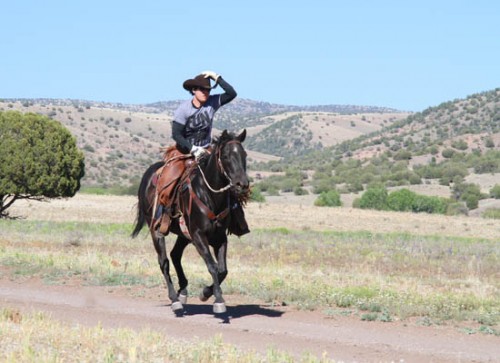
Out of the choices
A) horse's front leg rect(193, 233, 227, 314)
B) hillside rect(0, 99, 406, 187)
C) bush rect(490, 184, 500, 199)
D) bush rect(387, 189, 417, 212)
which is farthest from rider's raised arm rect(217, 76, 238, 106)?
hillside rect(0, 99, 406, 187)

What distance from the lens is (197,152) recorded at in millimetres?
12867

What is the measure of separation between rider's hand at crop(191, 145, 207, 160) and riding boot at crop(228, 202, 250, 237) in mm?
837

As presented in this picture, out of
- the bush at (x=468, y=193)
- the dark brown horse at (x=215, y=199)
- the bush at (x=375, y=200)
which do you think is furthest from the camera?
the bush at (x=468, y=193)

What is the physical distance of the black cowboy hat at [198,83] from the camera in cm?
1319

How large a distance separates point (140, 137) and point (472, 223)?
104119mm

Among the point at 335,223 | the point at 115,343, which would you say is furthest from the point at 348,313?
the point at 335,223

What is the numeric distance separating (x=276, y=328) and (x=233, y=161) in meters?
2.29

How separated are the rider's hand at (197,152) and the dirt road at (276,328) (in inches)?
90.5

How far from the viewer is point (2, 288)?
1608cm

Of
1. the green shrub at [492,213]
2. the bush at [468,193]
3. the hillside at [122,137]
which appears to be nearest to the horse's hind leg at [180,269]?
the green shrub at [492,213]

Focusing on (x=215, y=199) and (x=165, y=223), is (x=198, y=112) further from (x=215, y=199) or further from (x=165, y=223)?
(x=165, y=223)

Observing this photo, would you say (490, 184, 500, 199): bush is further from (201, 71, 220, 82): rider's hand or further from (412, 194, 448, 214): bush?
(201, 71, 220, 82): rider's hand

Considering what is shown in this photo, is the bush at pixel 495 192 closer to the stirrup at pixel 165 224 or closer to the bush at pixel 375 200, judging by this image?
the bush at pixel 375 200

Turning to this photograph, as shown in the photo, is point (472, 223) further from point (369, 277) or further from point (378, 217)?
point (369, 277)
